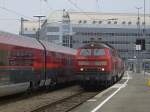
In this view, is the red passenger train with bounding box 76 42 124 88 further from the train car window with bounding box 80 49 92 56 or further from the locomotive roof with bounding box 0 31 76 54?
the locomotive roof with bounding box 0 31 76 54

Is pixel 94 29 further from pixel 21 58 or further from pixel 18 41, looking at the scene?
pixel 21 58

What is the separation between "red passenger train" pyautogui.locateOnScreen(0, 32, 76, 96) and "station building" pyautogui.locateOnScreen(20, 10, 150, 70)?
7215cm

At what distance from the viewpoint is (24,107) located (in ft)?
66.3

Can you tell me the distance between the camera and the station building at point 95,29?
111 m

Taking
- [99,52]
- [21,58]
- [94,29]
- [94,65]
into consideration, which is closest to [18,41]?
[21,58]

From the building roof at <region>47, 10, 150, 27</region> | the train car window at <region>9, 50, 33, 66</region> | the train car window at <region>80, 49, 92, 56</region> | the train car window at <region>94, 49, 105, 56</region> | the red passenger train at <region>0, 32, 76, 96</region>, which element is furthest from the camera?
the building roof at <region>47, 10, 150, 27</region>

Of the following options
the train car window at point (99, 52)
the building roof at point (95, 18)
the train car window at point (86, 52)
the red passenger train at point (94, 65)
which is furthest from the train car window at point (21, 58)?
the building roof at point (95, 18)

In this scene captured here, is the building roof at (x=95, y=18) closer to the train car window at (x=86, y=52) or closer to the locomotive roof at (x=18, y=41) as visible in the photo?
the train car window at (x=86, y=52)

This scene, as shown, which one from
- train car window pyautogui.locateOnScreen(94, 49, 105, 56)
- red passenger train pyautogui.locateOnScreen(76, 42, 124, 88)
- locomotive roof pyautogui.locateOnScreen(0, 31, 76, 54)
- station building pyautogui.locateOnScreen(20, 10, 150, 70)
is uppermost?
station building pyautogui.locateOnScreen(20, 10, 150, 70)

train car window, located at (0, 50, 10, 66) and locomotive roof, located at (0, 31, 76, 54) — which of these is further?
locomotive roof, located at (0, 31, 76, 54)

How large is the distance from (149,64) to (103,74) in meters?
95.7

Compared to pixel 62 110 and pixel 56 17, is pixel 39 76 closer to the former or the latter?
pixel 62 110

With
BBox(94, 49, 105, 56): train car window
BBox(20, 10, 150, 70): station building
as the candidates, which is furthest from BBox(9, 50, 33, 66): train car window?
BBox(20, 10, 150, 70): station building

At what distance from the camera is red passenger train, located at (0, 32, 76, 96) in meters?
21.5
